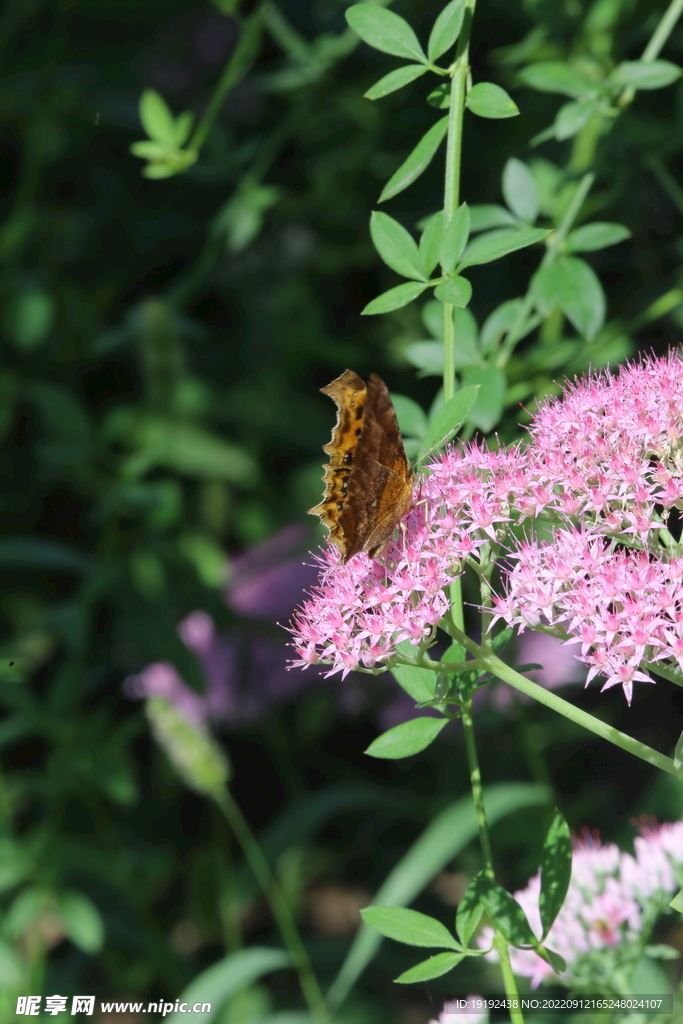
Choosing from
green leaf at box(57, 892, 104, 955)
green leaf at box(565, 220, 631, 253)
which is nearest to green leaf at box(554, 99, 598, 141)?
green leaf at box(565, 220, 631, 253)

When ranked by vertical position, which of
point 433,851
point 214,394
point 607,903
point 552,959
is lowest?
point 433,851

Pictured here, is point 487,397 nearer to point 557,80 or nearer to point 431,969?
point 557,80

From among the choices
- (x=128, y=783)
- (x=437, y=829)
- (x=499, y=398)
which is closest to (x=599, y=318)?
(x=499, y=398)

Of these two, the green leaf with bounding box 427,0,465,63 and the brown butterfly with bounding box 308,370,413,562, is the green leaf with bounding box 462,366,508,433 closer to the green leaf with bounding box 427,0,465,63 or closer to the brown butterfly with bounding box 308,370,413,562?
the brown butterfly with bounding box 308,370,413,562

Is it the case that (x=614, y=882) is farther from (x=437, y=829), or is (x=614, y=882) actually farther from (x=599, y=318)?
(x=599, y=318)

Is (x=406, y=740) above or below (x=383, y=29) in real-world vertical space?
below

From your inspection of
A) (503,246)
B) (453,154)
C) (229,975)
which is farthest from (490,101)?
(229,975)

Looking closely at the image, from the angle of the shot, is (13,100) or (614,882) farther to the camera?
(13,100)
